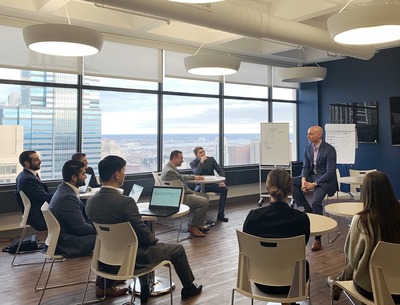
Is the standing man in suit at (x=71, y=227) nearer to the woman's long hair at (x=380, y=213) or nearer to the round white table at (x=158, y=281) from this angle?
the round white table at (x=158, y=281)

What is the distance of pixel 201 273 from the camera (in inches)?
152

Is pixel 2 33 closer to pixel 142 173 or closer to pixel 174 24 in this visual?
pixel 174 24

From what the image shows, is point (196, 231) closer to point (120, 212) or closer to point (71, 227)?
point (71, 227)

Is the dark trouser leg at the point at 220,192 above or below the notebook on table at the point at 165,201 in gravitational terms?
below

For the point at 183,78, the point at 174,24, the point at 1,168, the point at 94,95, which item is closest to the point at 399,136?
the point at 183,78

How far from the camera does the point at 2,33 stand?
209 inches

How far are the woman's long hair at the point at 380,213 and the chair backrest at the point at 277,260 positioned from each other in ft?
1.26

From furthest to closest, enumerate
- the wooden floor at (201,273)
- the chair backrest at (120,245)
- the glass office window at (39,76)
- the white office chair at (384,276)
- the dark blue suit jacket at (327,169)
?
1. the glass office window at (39,76)
2. the dark blue suit jacket at (327,169)
3. the wooden floor at (201,273)
4. the chair backrest at (120,245)
5. the white office chair at (384,276)

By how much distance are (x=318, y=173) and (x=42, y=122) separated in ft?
14.1

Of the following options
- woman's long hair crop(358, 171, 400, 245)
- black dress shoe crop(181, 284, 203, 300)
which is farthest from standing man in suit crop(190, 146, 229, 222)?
woman's long hair crop(358, 171, 400, 245)

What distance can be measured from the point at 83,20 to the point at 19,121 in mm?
1825

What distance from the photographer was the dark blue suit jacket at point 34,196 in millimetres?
4176

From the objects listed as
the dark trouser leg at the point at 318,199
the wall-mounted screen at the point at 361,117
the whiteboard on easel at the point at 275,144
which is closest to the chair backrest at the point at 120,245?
the dark trouser leg at the point at 318,199

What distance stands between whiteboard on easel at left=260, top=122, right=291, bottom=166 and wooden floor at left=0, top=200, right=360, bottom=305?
2.53m
